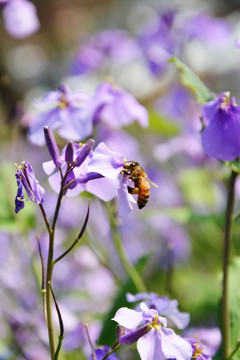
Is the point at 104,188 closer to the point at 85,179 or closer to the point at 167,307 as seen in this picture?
the point at 85,179

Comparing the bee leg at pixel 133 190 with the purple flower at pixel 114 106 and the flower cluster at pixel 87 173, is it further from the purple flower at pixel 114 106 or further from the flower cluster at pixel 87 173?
the purple flower at pixel 114 106

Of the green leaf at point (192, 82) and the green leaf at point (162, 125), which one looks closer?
the green leaf at point (192, 82)

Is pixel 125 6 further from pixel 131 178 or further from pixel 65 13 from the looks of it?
pixel 131 178

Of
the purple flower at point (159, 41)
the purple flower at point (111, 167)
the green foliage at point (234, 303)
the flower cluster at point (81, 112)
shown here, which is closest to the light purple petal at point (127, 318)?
the purple flower at point (111, 167)

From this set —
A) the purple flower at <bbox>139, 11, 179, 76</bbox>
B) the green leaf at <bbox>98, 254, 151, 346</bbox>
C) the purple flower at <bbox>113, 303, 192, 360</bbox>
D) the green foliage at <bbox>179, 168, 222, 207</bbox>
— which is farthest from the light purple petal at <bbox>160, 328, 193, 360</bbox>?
the purple flower at <bbox>139, 11, 179, 76</bbox>

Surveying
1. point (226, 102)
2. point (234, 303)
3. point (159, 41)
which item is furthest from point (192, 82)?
point (159, 41)

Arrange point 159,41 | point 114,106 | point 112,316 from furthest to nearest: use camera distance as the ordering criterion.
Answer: point 159,41
point 114,106
point 112,316
